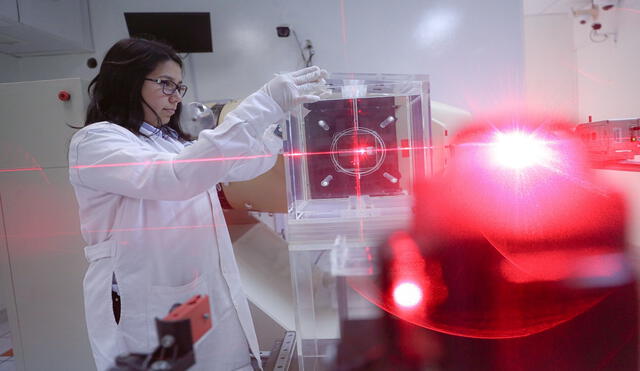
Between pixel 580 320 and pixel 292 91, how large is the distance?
2.13 feet

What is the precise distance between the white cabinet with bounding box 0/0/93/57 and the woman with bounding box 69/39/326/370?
5.25 ft

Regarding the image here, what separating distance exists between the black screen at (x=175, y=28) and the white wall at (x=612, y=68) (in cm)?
297

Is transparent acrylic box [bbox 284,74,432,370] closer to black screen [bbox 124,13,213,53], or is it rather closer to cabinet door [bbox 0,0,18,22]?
black screen [bbox 124,13,213,53]

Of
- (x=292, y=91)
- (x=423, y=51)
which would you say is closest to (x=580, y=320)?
(x=292, y=91)

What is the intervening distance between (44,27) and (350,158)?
2314 mm

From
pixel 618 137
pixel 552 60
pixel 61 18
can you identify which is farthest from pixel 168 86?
pixel 552 60

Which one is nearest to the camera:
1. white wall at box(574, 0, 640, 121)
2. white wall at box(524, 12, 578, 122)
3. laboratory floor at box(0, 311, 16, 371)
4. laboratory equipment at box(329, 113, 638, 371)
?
laboratory equipment at box(329, 113, 638, 371)

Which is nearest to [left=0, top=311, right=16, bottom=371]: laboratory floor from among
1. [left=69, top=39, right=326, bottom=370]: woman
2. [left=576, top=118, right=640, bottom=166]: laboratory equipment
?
[left=69, top=39, right=326, bottom=370]: woman

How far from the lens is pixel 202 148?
0.77m

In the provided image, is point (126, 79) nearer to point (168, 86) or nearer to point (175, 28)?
point (168, 86)

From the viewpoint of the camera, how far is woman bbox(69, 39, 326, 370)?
2.55 ft

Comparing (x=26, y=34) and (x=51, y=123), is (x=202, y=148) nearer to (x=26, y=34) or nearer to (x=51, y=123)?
(x=51, y=123)

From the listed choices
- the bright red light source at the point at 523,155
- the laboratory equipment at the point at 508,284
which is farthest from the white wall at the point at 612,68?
the laboratory equipment at the point at 508,284

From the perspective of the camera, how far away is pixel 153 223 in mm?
862
